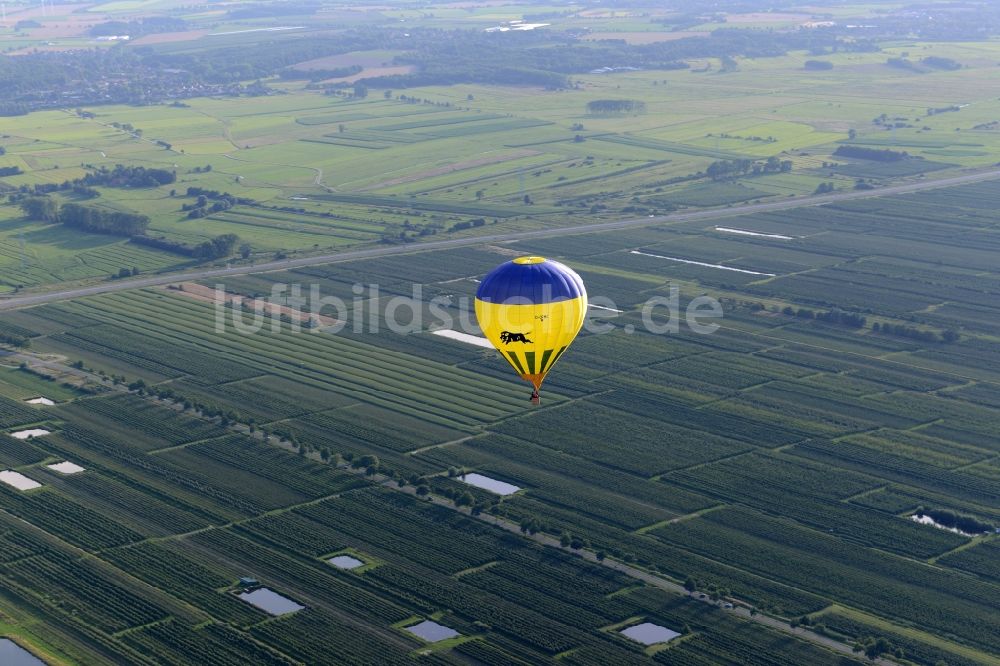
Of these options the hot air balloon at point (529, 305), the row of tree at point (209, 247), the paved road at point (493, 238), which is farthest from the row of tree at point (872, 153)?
the hot air balloon at point (529, 305)

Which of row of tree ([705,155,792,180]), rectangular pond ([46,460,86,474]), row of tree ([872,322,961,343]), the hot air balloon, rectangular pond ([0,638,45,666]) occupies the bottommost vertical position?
rectangular pond ([0,638,45,666])

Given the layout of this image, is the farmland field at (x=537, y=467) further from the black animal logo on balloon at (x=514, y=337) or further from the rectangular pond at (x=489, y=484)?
the black animal logo on balloon at (x=514, y=337)

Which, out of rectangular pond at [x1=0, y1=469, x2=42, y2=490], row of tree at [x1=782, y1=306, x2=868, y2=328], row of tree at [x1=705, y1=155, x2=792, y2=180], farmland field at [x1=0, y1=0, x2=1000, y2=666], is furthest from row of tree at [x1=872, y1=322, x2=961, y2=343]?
row of tree at [x1=705, y1=155, x2=792, y2=180]

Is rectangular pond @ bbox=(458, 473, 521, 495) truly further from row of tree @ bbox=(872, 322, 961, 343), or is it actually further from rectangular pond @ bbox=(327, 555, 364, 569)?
row of tree @ bbox=(872, 322, 961, 343)

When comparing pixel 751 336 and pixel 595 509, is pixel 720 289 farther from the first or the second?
pixel 595 509

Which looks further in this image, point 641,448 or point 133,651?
point 641,448

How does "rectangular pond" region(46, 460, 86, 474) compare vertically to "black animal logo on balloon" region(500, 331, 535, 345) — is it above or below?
below

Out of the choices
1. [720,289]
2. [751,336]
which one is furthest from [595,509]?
[720,289]
